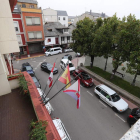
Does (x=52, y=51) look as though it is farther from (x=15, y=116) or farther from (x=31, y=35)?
(x=15, y=116)

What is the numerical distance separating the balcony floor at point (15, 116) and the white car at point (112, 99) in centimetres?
816

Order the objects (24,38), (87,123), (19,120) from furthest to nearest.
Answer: (24,38) < (87,123) < (19,120)

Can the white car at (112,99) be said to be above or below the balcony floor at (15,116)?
below

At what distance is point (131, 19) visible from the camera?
1052 cm

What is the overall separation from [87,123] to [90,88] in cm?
577

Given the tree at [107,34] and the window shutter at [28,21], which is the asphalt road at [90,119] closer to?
the tree at [107,34]

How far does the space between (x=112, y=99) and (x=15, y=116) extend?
9.08 m

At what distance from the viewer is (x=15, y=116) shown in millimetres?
5367

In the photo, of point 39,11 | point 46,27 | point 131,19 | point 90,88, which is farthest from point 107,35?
point 46,27

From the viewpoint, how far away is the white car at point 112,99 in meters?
10.2

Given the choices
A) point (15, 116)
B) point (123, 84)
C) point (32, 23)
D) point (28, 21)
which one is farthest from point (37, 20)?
point (15, 116)

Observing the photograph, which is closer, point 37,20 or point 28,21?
point 28,21

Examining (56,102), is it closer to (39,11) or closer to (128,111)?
(128,111)

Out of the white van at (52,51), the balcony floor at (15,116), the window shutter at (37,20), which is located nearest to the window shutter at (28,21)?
the window shutter at (37,20)
